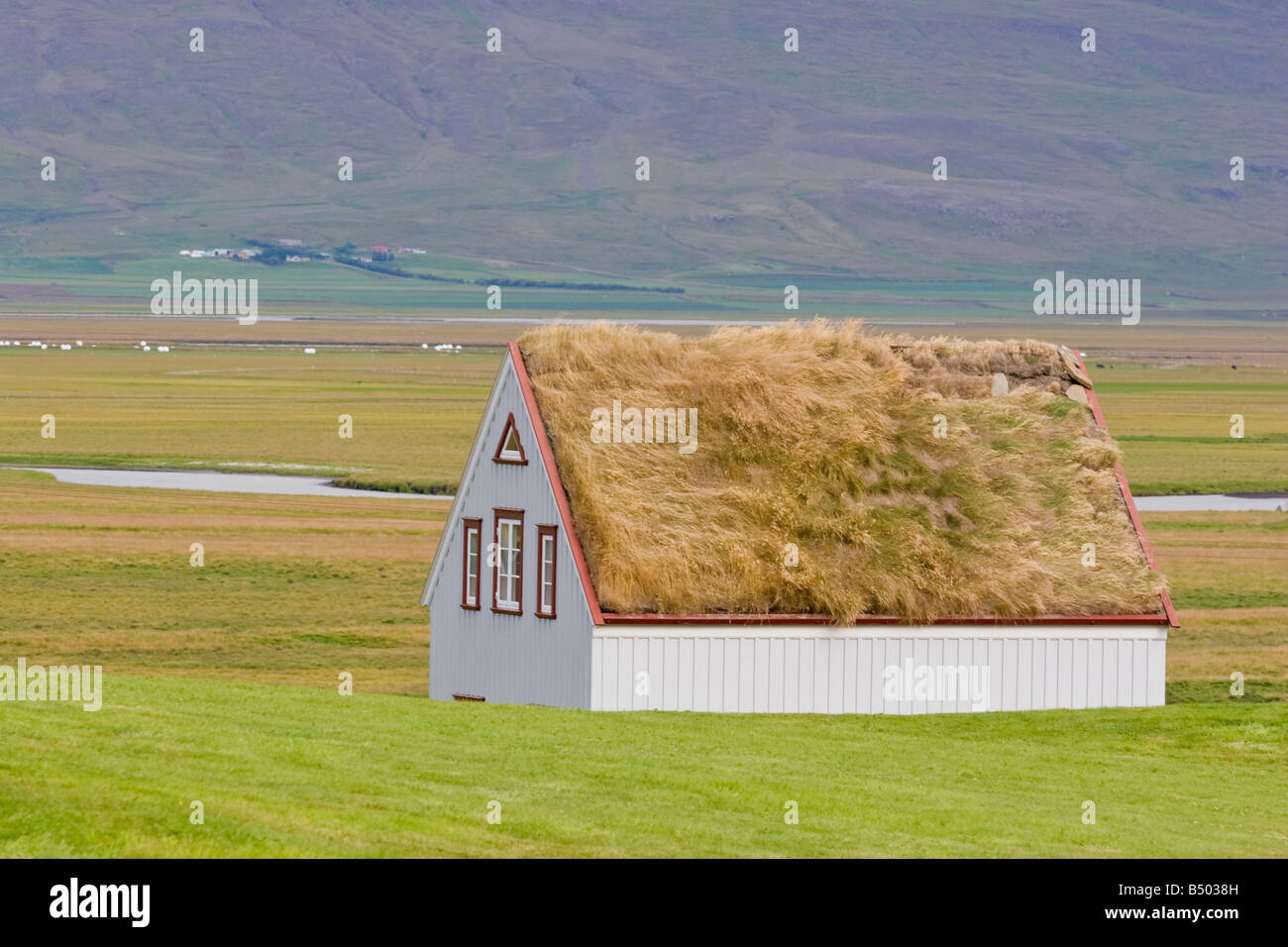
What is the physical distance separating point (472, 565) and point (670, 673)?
5353mm

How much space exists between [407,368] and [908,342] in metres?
→ 132

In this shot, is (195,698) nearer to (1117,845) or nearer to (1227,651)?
(1117,845)

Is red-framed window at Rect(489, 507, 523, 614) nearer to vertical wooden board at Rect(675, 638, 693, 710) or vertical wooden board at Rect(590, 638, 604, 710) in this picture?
vertical wooden board at Rect(590, 638, 604, 710)

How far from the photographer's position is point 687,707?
34.2m

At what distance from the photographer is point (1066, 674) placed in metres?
37.0

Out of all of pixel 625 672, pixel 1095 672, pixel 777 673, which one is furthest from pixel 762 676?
pixel 1095 672

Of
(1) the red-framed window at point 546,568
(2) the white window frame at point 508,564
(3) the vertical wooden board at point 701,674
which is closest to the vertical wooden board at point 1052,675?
(3) the vertical wooden board at point 701,674

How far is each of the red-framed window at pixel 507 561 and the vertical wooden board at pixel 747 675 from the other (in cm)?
402

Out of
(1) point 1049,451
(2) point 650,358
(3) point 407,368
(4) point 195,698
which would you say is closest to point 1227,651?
(1) point 1049,451

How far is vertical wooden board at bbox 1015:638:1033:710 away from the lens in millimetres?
36500

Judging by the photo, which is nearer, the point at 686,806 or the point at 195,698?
the point at 686,806

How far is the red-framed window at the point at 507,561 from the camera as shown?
36531 mm

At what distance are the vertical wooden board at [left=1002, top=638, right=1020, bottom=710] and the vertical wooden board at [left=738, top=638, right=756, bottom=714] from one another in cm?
466

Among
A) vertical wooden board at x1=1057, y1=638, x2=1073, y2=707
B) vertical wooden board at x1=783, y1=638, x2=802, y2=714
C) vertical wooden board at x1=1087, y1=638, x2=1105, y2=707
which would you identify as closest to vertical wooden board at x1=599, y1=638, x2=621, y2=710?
vertical wooden board at x1=783, y1=638, x2=802, y2=714
